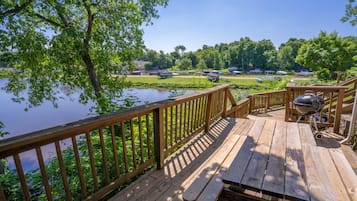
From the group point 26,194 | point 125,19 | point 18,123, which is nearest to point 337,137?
point 26,194

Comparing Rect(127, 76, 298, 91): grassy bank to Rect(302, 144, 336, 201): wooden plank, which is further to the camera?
Rect(127, 76, 298, 91): grassy bank

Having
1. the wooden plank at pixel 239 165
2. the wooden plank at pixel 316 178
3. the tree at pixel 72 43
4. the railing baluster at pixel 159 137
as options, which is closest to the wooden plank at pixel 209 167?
the wooden plank at pixel 239 165

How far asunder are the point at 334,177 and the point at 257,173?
0.87 m

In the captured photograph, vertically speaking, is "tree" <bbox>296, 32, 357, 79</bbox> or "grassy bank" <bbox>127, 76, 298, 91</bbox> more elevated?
"tree" <bbox>296, 32, 357, 79</bbox>

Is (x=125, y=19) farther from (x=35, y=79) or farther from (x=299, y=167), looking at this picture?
(x=299, y=167)

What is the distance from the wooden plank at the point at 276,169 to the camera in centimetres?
146

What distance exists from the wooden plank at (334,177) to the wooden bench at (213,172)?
0.92 m

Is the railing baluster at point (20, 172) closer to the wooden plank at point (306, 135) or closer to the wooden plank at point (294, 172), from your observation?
the wooden plank at point (294, 172)

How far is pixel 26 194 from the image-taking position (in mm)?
1270

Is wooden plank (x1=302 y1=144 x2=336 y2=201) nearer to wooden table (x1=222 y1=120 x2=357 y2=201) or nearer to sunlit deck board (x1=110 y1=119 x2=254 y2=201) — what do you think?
wooden table (x1=222 y1=120 x2=357 y2=201)

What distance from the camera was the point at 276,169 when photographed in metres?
1.73

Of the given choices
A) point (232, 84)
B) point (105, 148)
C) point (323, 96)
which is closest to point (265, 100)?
point (323, 96)

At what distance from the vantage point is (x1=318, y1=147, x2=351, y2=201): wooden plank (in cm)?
160

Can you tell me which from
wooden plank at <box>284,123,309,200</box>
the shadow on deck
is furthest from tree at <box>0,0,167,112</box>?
wooden plank at <box>284,123,309,200</box>
